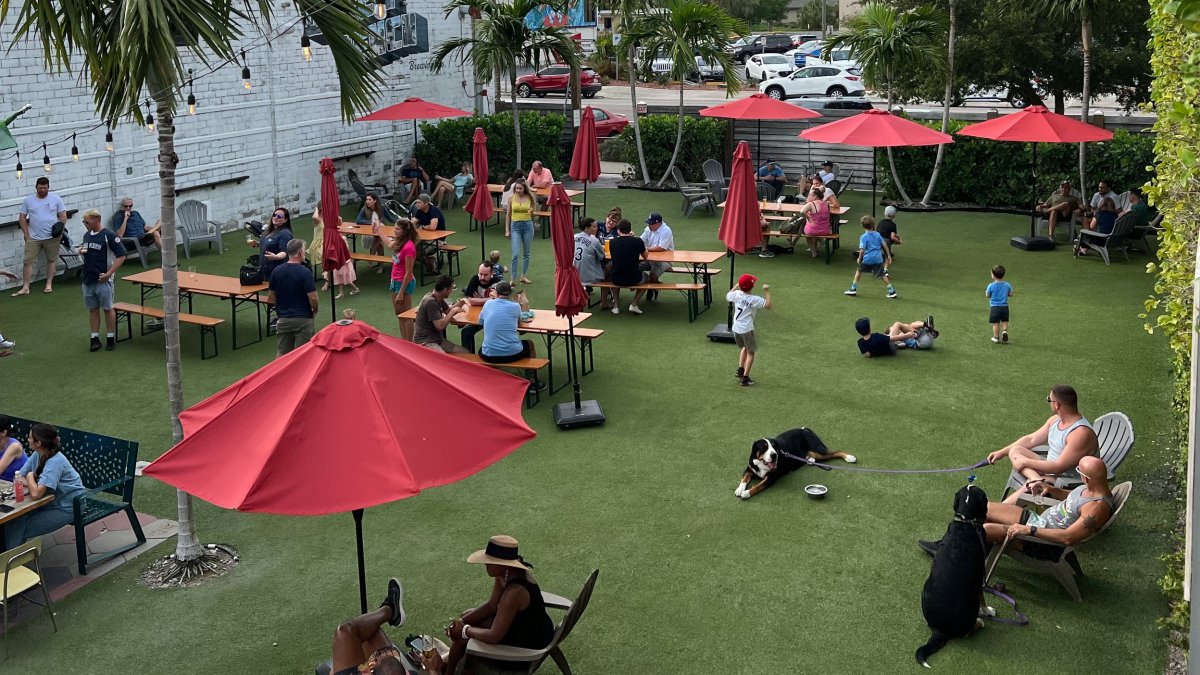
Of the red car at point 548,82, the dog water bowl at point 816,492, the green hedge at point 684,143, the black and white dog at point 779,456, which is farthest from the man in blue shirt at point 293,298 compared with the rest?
the red car at point 548,82

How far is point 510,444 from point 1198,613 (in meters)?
3.93

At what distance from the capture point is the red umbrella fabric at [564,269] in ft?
40.4

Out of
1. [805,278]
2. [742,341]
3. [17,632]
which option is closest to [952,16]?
[805,278]

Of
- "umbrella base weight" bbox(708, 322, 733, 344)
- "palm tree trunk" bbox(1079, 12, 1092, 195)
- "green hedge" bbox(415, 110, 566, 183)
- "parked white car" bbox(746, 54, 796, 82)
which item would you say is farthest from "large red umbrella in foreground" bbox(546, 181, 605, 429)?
"parked white car" bbox(746, 54, 796, 82)

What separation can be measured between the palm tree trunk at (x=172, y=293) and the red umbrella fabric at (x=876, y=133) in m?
12.1

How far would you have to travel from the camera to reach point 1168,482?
10.2 meters

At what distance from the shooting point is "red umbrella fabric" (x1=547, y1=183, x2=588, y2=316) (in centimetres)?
1230

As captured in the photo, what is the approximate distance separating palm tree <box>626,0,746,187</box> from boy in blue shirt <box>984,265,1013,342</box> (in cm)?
1110

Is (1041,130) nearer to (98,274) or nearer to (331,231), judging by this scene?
(331,231)

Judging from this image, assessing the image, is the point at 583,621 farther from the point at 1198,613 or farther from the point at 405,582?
the point at 1198,613

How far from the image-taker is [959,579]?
7.61 meters

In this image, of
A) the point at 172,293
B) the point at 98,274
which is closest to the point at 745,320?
the point at 172,293

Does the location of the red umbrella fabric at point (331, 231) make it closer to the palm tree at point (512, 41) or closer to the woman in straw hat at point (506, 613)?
the woman in straw hat at point (506, 613)

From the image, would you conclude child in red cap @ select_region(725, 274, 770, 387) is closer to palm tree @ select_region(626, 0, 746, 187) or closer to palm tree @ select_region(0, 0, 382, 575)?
palm tree @ select_region(0, 0, 382, 575)
